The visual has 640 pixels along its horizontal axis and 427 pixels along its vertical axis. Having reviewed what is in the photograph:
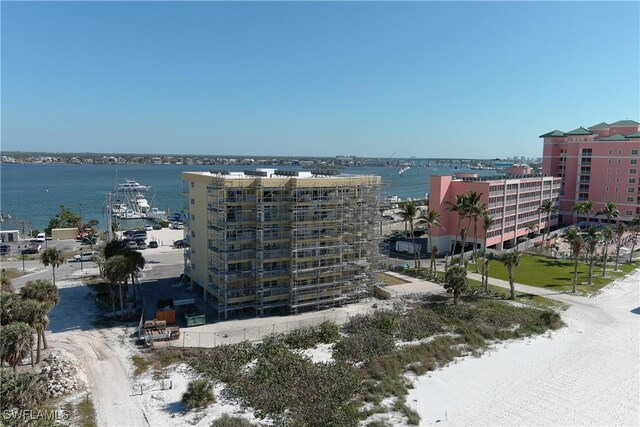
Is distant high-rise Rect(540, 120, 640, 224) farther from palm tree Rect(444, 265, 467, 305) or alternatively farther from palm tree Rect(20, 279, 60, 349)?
palm tree Rect(20, 279, 60, 349)

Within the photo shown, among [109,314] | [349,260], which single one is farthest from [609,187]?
[109,314]

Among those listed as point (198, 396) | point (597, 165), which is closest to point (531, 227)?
point (597, 165)

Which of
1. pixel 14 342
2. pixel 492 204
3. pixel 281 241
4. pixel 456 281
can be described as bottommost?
pixel 456 281

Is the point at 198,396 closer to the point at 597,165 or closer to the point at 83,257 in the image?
the point at 83,257

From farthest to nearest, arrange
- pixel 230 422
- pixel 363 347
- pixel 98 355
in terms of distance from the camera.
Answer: pixel 363 347 < pixel 98 355 < pixel 230 422

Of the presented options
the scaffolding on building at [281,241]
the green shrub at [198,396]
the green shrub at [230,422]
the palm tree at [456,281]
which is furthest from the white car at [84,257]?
the palm tree at [456,281]

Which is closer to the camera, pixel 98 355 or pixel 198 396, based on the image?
pixel 198 396

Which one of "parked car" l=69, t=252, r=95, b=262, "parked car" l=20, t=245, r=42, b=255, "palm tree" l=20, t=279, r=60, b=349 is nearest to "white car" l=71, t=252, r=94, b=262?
"parked car" l=69, t=252, r=95, b=262
